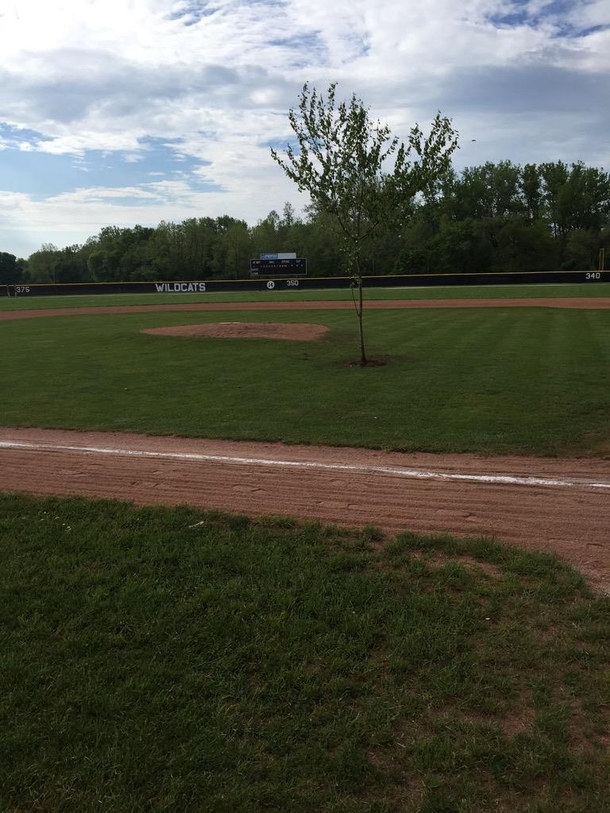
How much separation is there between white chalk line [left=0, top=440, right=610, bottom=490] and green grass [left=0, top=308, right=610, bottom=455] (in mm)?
985

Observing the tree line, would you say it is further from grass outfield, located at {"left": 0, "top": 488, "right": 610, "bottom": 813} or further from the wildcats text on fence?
grass outfield, located at {"left": 0, "top": 488, "right": 610, "bottom": 813}

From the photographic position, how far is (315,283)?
6025 centimetres

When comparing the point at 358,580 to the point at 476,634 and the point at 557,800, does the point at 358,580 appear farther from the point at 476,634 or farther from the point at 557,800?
the point at 557,800

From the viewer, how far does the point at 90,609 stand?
13.8 ft

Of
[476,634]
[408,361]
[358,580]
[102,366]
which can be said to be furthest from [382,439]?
[102,366]

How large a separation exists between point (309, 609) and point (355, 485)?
8.80ft

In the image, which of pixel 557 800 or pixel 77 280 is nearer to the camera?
pixel 557 800

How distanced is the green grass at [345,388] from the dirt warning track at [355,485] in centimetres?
74

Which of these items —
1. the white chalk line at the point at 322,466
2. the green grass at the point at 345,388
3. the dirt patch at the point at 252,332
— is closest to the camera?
the white chalk line at the point at 322,466

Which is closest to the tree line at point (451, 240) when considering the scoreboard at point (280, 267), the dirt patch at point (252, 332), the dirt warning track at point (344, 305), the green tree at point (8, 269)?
the green tree at point (8, 269)

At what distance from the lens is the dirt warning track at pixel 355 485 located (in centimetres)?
554

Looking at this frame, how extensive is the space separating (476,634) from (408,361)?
12100 millimetres

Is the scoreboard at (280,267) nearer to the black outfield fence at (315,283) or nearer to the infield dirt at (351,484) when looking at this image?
the black outfield fence at (315,283)

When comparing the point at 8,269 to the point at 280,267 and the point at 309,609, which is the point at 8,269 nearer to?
the point at 280,267
